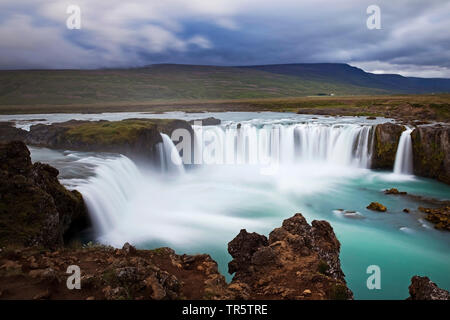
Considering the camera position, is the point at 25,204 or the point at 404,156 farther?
the point at 404,156

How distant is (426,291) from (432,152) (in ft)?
84.9

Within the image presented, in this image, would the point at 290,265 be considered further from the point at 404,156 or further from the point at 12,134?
the point at 12,134

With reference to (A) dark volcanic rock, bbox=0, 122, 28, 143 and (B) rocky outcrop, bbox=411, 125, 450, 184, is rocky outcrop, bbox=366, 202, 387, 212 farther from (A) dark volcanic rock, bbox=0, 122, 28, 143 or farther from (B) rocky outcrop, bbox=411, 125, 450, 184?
(A) dark volcanic rock, bbox=0, 122, 28, 143

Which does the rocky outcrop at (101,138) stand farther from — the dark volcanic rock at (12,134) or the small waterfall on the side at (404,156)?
the small waterfall on the side at (404,156)

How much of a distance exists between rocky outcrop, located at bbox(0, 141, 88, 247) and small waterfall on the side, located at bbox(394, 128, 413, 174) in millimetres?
30228

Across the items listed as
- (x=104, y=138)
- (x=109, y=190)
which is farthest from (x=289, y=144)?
(x=109, y=190)

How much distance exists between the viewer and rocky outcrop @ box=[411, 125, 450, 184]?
2767 cm

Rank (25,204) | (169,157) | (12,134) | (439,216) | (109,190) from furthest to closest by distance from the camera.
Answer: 1. (12,134)
2. (169,157)
3. (439,216)
4. (109,190)
5. (25,204)

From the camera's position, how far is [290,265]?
28.4 ft

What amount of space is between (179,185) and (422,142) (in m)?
23.5

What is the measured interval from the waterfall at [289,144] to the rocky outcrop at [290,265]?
25.0 meters

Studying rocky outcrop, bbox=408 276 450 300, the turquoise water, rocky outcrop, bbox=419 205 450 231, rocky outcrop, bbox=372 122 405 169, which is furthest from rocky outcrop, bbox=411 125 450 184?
rocky outcrop, bbox=408 276 450 300

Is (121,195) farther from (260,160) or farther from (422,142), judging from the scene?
(422,142)

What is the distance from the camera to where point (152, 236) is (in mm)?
16391
